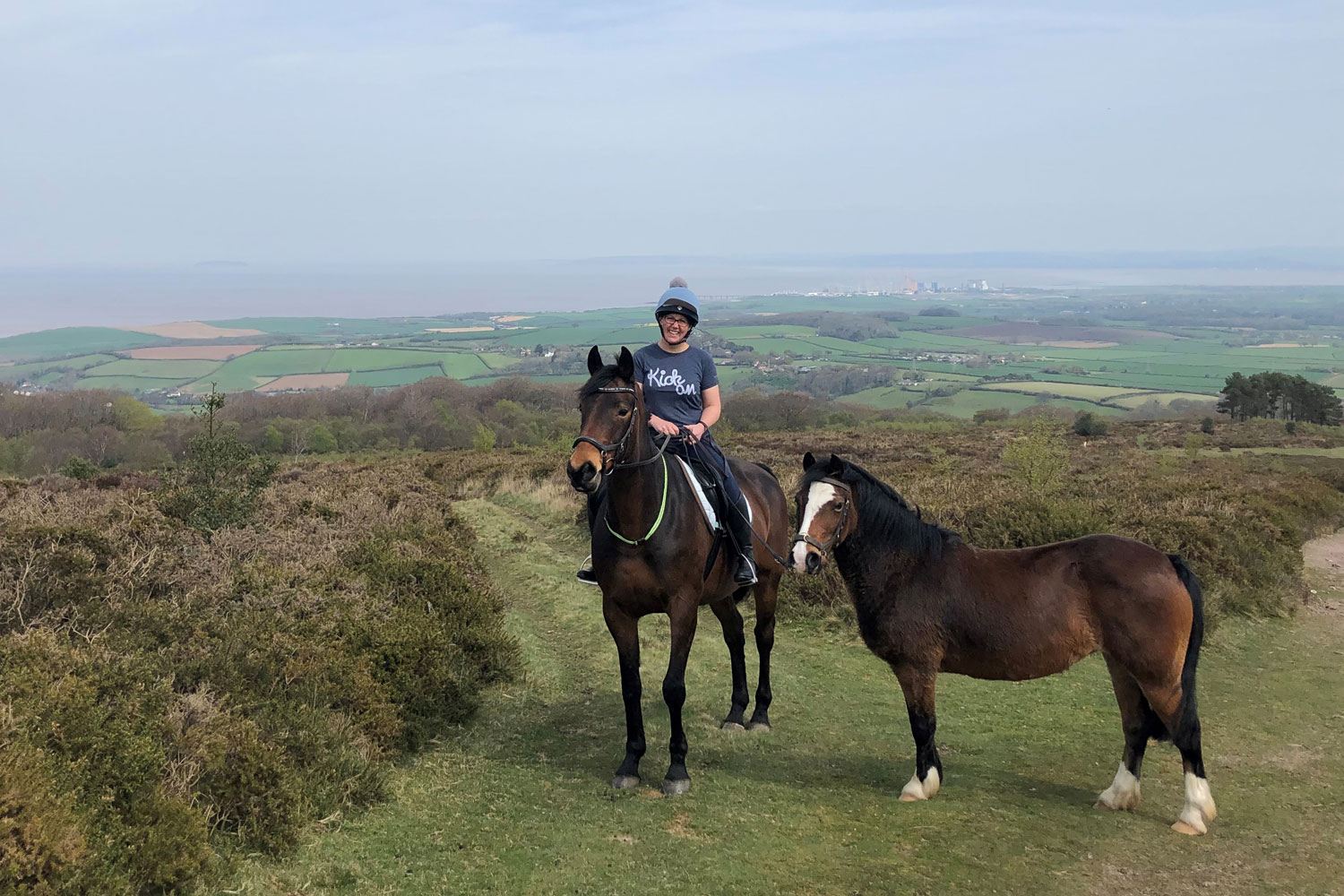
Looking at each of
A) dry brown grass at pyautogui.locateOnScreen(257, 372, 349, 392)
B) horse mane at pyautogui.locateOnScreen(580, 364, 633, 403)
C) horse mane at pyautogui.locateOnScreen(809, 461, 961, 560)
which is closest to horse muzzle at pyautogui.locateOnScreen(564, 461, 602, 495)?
horse mane at pyautogui.locateOnScreen(580, 364, 633, 403)

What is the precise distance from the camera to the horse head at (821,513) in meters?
5.01

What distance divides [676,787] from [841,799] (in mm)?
1096

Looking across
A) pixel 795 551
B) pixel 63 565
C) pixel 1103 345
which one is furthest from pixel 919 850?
pixel 1103 345

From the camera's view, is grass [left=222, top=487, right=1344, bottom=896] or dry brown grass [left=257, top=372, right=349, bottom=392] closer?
grass [left=222, top=487, right=1344, bottom=896]

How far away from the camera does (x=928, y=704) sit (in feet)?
17.4

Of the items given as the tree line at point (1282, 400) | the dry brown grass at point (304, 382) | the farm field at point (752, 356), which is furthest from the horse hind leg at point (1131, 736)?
the dry brown grass at point (304, 382)

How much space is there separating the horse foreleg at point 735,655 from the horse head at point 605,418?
2180mm

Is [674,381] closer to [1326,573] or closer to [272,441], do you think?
[1326,573]

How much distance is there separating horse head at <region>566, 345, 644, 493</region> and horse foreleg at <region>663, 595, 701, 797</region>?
1178 millimetres

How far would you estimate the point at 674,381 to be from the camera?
241 inches

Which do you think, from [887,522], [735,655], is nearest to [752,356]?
[735,655]

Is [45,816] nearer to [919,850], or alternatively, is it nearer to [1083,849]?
[919,850]

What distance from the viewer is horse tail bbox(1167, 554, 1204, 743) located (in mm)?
4910

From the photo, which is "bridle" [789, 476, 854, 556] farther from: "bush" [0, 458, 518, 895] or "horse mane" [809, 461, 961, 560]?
"bush" [0, 458, 518, 895]
